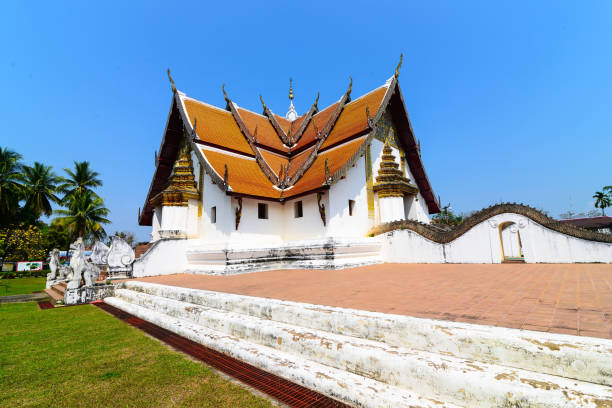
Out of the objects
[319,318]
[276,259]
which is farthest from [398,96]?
[319,318]

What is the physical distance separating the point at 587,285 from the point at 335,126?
10.5 m

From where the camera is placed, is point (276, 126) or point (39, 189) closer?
point (276, 126)

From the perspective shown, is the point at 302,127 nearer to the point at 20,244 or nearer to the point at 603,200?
the point at 20,244

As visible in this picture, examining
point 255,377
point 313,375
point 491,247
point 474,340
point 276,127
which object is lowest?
point 255,377

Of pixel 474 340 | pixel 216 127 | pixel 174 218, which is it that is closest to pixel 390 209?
pixel 216 127

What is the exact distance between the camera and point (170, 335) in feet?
12.7

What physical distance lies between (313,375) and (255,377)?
567mm

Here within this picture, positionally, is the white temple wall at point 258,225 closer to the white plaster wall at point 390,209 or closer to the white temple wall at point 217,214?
the white temple wall at point 217,214

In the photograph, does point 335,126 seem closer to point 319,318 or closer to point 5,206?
point 319,318

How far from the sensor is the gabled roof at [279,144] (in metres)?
10.1

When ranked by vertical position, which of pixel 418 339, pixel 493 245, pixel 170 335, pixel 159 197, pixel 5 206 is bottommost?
pixel 170 335

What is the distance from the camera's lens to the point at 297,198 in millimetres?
10523

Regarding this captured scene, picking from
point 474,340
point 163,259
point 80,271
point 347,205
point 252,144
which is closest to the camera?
point 474,340

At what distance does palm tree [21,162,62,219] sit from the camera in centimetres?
2620
